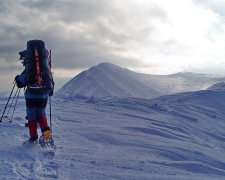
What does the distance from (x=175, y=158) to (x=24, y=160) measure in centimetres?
356

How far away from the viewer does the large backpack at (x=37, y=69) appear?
631 centimetres

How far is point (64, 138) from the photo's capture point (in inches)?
282

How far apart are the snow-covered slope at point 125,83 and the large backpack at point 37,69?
56.1ft

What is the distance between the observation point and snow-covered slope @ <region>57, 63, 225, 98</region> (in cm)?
2574

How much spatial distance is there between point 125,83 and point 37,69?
902 inches

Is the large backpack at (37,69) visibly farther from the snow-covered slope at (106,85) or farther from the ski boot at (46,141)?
the snow-covered slope at (106,85)

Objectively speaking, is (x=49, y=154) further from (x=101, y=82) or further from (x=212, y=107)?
(x=101, y=82)

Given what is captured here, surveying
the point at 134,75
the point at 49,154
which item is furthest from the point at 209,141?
the point at 134,75

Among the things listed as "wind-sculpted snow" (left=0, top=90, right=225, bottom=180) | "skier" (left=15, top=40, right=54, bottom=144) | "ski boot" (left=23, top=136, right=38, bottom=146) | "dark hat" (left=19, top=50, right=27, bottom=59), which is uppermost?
"dark hat" (left=19, top=50, right=27, bottom=59)

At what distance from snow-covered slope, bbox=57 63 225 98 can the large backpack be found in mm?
17108

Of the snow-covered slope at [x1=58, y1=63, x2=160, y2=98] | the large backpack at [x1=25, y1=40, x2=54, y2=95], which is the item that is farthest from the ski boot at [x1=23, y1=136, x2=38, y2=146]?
the snow-covered slope at [x1=58, y1=63, x2=160, y2=98]

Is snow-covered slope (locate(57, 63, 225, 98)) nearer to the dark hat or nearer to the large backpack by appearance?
the dark hat

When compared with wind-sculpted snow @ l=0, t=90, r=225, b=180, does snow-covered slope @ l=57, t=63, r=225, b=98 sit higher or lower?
higher

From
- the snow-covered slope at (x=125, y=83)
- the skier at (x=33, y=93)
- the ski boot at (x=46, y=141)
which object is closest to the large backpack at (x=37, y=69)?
the skier at (x=33, y=93)
